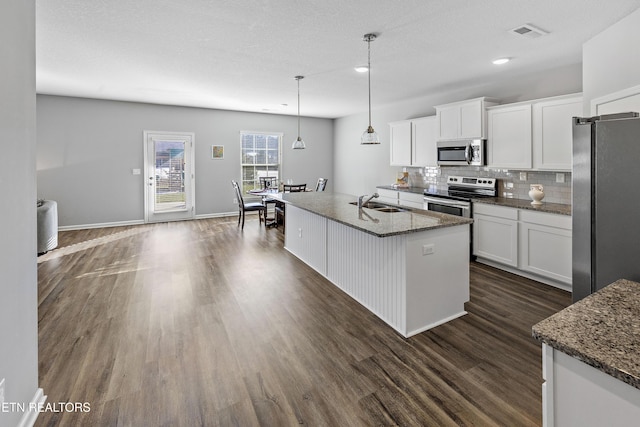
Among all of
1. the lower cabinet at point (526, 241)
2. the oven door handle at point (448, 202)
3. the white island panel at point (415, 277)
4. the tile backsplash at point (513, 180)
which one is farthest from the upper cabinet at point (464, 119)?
the white island panel at point (415, 277)

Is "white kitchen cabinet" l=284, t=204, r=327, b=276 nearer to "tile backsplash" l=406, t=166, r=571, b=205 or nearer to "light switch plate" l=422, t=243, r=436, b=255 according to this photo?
"light switch plate" l=422, t=243, r=436, b=255

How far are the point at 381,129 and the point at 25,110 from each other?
6.47 m

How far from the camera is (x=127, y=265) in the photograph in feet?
14.2

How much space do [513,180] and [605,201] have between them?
337cm

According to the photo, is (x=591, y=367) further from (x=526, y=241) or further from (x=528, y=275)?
(x=528, y=275)

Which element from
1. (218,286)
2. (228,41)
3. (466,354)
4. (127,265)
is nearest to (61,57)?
(228,41)

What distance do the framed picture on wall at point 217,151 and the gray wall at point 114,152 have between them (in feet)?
0.31

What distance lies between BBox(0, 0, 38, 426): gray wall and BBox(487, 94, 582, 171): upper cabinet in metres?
4.66

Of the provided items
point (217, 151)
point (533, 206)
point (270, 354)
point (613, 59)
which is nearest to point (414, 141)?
point (533, 206)

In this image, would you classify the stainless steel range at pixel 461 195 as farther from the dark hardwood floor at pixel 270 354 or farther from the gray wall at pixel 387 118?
the gray wall at pixel 387 118

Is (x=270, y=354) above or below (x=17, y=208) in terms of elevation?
below

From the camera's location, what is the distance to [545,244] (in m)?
3.57

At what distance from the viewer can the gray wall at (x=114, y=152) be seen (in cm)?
625

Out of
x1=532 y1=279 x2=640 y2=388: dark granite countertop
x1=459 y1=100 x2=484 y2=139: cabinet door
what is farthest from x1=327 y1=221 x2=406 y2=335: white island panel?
x1=459 y1=100 x2=484 y2=139: cabinet door
